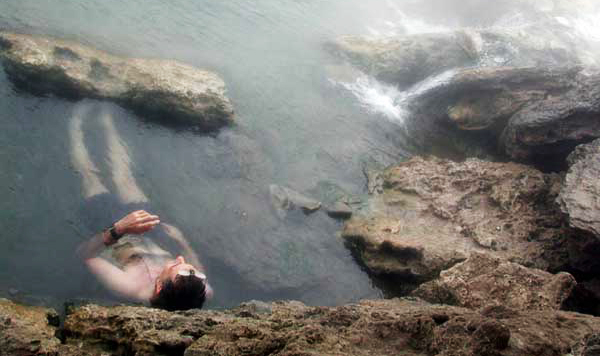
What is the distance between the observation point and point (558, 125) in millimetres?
9727

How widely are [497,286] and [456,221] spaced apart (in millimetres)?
2683

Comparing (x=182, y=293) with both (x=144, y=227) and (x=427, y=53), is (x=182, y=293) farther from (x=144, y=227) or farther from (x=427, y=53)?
(x=427, y=53)

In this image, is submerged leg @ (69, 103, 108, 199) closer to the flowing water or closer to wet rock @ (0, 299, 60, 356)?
the flowing water

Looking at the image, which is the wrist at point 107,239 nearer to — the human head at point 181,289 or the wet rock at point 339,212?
the human head at point 181,289

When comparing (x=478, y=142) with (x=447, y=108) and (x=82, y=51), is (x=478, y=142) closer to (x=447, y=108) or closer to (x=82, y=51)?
(x=447, y=108)

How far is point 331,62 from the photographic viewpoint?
50.4 ft

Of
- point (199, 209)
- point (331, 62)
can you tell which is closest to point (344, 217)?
point (199, 209)

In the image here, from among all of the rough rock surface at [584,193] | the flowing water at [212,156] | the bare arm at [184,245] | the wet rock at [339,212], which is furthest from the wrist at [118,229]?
the rough rock surface at [584,193]

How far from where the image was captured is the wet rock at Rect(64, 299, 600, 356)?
349 cm

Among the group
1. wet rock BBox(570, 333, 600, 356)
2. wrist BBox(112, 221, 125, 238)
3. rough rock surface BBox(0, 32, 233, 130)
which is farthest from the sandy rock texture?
rough rock surface BBox(0, 32, 233, 130)

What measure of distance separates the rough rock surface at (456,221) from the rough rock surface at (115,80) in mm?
4335

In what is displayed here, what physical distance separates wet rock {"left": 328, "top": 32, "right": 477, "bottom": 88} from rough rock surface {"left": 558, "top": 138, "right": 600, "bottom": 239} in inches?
313

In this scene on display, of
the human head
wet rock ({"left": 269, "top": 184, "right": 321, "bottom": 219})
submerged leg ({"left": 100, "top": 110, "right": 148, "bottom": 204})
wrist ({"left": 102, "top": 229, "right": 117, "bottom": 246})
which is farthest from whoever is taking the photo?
wet rock ({"left": 269, "top": 184, "right": 321, "bottom": 219})

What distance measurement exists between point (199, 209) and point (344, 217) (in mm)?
2982
